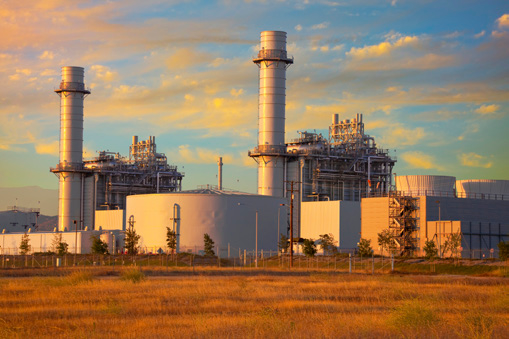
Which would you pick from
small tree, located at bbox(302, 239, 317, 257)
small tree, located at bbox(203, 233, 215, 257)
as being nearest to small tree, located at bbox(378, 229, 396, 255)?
small tree, located at bbox(302, 239, 317, 257)

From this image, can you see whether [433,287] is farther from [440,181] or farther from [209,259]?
[440,181]

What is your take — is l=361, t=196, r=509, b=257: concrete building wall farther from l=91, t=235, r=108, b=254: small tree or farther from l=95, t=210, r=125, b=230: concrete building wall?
l=95, t=210, r=125, b=230: concrete building wall

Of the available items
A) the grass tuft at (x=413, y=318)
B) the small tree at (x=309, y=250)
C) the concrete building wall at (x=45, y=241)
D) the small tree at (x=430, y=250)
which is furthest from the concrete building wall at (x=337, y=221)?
the grass tuft at (x=413, y=318)

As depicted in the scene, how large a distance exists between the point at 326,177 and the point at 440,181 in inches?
765

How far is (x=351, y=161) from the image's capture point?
362 feet

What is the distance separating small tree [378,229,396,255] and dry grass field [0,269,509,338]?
4242 cm

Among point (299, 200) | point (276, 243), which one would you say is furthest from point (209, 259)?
point (299, 200)

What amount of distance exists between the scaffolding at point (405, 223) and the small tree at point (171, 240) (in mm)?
26090

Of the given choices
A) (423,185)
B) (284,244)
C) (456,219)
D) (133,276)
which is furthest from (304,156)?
(133,276)

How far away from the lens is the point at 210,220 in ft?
309

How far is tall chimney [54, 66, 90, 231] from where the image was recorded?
120812mm

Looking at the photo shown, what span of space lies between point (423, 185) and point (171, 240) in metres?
31.7

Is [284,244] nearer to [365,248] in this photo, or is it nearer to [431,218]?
[365,248]

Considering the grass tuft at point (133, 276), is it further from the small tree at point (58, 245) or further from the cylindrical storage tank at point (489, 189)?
the cylindrical storage tank at point (489, 189)
